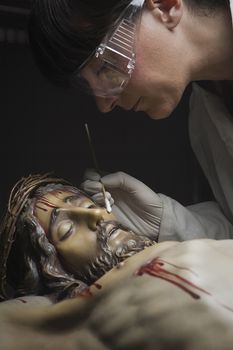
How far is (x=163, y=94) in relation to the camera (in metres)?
1.17

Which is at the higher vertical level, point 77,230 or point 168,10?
point 168,10

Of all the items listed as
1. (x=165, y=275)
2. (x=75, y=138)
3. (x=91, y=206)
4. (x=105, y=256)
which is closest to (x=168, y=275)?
(x=165, y=275)

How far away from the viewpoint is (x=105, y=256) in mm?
1028

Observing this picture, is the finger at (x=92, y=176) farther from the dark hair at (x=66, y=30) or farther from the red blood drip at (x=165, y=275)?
the red blood drip at (x=165, y=275)

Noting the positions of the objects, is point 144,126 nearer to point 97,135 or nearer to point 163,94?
point 97,135

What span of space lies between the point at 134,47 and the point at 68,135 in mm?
453

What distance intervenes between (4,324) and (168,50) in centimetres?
55

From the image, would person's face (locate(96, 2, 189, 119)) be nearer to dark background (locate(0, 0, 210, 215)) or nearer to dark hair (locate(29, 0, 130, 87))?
dark hair (locate(29, 0, 130, 87))

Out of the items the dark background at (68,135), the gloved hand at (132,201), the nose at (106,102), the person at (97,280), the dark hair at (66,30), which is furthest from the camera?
the dark background at (68,135)

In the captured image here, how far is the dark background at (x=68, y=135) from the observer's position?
4.73 ft

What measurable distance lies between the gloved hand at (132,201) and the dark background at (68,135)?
20cm

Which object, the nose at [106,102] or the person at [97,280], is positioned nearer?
the person at [97,280]

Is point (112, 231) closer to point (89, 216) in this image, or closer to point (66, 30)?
point (89, 216)

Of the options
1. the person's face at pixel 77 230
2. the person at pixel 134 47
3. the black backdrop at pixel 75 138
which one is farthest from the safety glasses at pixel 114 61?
the black backdrop at pixel 75 138
